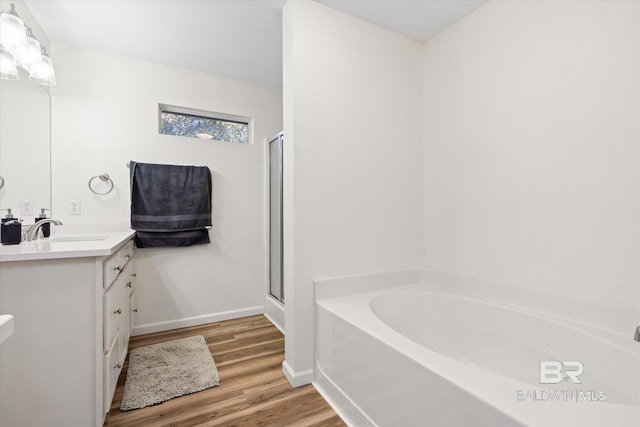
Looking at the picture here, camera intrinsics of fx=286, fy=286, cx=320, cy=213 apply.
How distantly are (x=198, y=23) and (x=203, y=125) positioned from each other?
3.24 feet

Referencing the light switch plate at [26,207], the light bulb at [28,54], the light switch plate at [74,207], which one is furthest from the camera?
the light switch plate at [74,207]

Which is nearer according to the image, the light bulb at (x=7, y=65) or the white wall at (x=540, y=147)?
the white wall at (x=540, y=147)

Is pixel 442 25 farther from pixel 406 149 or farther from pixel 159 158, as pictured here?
pixel 159 158

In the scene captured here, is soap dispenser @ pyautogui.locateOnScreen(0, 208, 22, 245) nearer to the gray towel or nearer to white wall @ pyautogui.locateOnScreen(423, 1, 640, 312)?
the gray towel

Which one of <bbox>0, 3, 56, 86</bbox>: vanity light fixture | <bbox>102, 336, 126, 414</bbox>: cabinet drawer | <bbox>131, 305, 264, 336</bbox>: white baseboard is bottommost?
<bbox>131, 305, 264, 336</bbox>: white baseboard

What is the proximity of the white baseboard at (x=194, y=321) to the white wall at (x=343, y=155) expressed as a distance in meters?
1.17

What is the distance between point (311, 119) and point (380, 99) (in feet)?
1.99

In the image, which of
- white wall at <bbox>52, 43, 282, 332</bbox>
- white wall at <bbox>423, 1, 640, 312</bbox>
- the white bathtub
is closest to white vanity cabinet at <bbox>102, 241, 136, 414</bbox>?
white wall at <bbox>52, 43, 282, 332</bbox>

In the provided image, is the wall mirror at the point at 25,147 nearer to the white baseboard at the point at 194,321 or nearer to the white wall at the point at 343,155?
the white baseboard at the point at 194,321

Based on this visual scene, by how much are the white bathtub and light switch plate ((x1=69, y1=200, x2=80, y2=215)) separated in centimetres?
207

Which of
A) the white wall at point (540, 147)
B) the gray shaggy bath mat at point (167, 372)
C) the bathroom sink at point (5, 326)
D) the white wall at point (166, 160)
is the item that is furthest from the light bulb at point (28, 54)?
the white wall at point (540, 147)

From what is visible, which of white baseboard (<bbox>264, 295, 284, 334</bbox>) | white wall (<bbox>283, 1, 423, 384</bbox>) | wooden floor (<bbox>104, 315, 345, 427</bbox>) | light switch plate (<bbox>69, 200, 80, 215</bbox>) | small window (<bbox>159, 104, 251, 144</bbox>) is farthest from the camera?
small window (<bbox>159, 104, 251, 144</bbox>)

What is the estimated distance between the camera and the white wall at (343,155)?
5.91 feet

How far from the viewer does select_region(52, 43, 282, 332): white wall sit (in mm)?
2289
